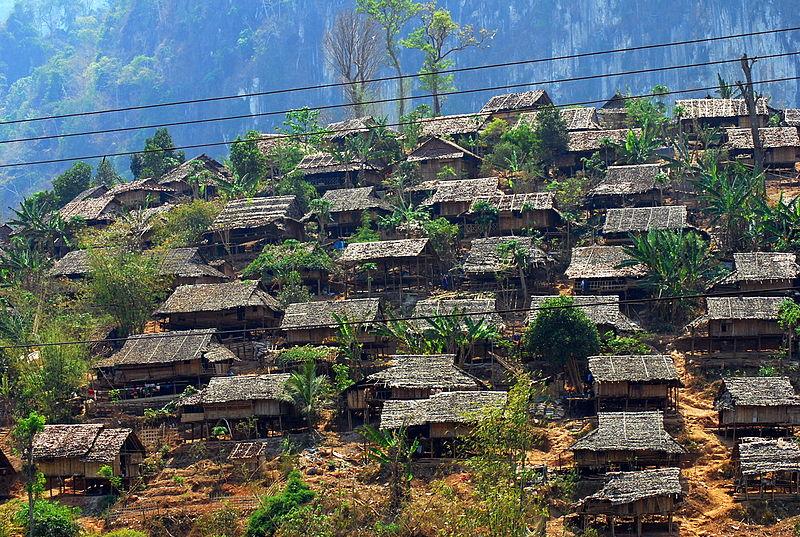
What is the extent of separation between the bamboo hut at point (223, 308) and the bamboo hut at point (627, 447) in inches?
714

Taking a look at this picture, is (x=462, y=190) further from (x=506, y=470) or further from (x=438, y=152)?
(x=506, y=470)

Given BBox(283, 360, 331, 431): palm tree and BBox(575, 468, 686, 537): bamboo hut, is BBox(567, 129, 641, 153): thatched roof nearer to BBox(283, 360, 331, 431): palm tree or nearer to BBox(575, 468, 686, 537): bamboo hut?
BBox(283, 360, 331, 431): palm tree

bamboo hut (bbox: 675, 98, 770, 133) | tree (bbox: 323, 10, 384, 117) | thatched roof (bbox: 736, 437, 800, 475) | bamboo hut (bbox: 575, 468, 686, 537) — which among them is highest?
tree (bbox: 323, 10, 384, 117)

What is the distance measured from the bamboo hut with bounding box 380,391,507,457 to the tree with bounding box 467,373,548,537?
1.25m

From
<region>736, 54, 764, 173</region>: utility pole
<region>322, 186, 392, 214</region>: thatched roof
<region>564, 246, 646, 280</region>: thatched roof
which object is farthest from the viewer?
<region>322, 186, 392, 214</region>: thatched roof

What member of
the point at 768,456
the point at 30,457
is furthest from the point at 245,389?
the point at 768,456

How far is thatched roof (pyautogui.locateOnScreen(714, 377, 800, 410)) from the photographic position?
38.3 m

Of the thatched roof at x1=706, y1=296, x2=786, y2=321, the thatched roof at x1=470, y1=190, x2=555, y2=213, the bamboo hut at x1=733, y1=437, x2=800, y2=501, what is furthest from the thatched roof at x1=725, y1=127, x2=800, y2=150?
the bamboo hut at x1=733, y1=437, x2=800, y2=501

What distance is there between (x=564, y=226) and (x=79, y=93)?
396 feet

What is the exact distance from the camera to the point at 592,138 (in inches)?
2665

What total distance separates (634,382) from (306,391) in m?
11.1

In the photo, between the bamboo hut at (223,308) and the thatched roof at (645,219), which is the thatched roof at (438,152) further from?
the bamboo hut at (223,308)

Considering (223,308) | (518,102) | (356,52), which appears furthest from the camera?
(356,52)

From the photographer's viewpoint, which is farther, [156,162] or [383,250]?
[156,162]
